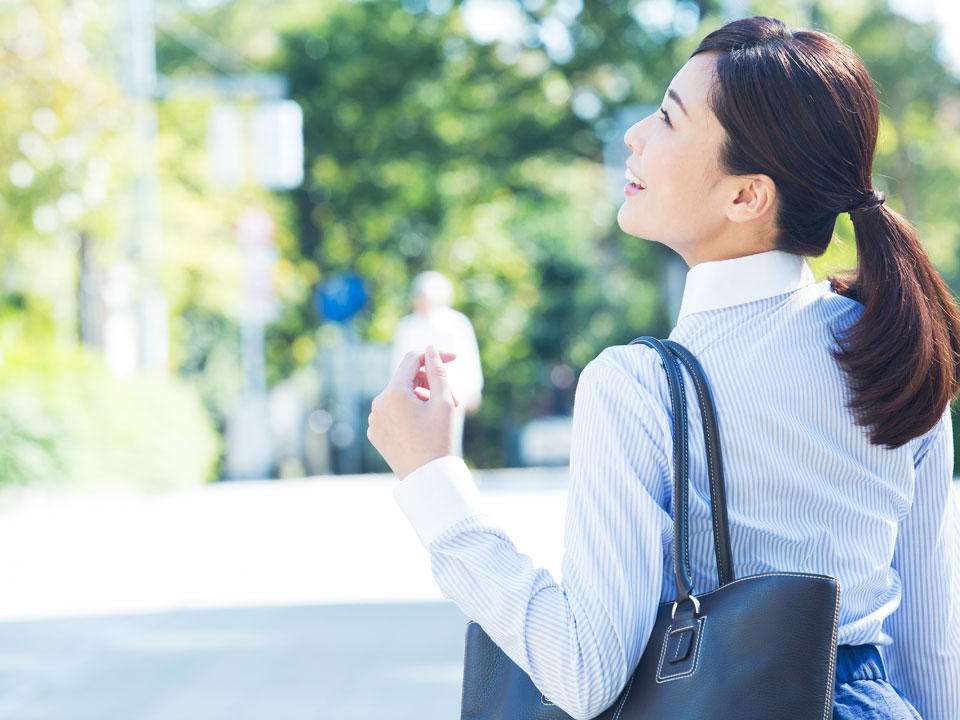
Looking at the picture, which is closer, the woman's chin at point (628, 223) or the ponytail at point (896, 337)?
the ponytail at point (896, 337)

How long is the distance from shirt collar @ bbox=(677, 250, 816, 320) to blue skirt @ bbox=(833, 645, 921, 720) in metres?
Result: 0.41

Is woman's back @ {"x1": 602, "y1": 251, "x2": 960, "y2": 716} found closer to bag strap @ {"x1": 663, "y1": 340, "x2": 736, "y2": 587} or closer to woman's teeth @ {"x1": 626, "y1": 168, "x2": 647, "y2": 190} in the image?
bag strap @ {"x1": 663, "y1": 340, "x2": 736, "y2": 587}

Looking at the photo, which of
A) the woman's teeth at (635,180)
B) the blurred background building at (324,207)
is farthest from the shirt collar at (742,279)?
the blurred background building at (324,207)

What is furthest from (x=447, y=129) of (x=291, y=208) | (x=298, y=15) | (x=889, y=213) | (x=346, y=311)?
(x=889, y=213)

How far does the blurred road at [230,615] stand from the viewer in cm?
547

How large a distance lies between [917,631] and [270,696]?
4072mm

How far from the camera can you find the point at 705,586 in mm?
1528

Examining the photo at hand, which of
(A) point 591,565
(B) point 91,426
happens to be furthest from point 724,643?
(B) point 91,426

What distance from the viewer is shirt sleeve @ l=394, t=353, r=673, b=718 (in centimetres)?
144

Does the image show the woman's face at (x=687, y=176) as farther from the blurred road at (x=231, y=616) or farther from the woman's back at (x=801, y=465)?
the blurred road at (x=231, y=616)

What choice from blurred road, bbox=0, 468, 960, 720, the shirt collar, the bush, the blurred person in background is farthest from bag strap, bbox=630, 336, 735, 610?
the bush

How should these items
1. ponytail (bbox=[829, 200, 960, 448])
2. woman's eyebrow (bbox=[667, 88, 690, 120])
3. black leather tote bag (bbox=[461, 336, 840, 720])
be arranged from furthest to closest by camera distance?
woman's eyebrow (bbox=[667, 88, 690, 120]), ponytail (bbox=[829, 200, 960, 448]), black leather tote bag (bbox=[461, 336, 840, 720])

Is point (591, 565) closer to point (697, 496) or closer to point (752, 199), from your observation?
point (697, 496)

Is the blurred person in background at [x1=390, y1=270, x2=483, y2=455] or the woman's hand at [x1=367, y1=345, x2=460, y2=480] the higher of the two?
the woman's hand at [x1=367, y1=345, x2=460, y2=480]
